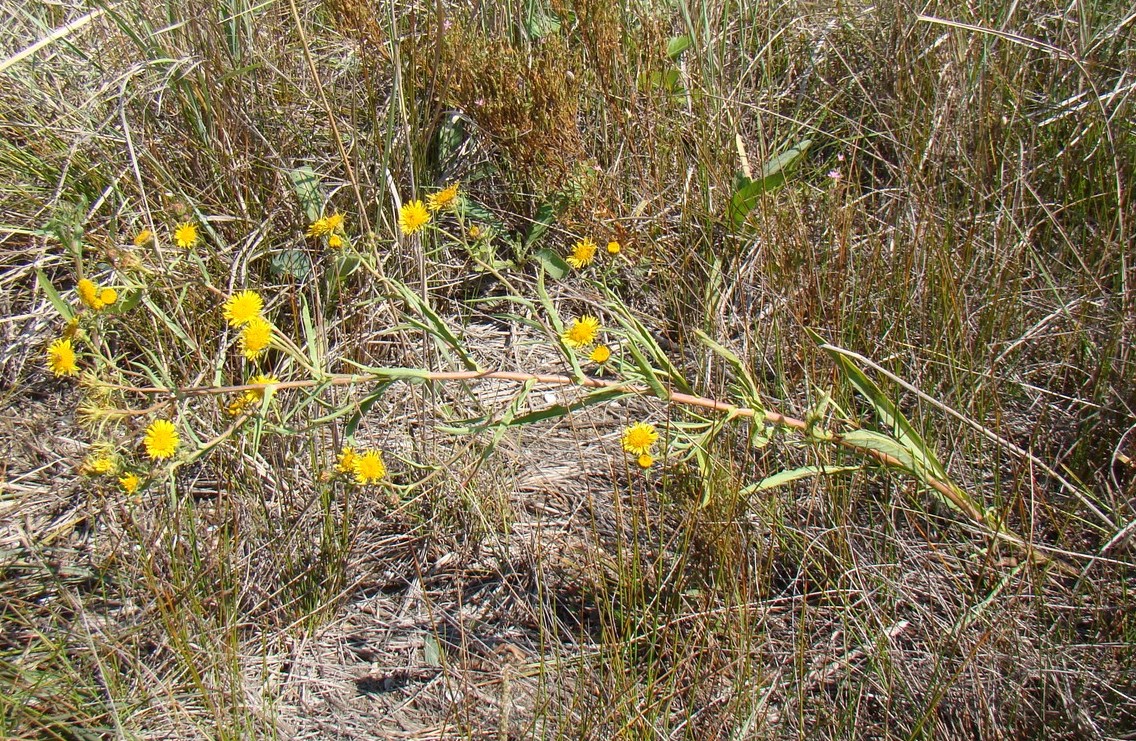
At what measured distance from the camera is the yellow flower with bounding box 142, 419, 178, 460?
1323mm

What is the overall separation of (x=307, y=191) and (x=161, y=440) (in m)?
0.98

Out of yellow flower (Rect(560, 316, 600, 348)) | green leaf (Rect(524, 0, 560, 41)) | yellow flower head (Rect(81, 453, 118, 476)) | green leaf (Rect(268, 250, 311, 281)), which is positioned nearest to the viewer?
yellow flower head (Rect(81, 453, 118, 476))

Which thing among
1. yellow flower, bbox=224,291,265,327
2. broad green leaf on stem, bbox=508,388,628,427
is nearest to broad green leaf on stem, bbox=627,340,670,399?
broad green leaf on stem, bbox=508,388,628,427

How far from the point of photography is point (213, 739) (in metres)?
1.42

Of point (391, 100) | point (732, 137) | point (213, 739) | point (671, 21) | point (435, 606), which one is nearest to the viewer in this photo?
point (213, 739)

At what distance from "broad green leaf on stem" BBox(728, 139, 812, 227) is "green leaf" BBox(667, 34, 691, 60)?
0.52 m

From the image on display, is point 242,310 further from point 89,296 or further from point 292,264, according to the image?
point 292,264

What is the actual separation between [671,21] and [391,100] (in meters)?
1.04

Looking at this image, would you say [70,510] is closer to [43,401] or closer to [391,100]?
[43,401]

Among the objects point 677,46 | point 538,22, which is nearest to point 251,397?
point 538,22

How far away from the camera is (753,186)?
6.92ft

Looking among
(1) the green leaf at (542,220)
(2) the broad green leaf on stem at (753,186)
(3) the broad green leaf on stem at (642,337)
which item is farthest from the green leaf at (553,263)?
(3) the broad green leaf on stem at (642,337)

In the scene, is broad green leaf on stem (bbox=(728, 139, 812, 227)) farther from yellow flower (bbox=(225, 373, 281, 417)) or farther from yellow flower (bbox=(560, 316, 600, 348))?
yellow flower (bbox=(225, 373, 281, 417))

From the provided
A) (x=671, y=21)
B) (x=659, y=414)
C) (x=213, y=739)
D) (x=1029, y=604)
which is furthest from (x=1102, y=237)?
(x=213, y=739)
